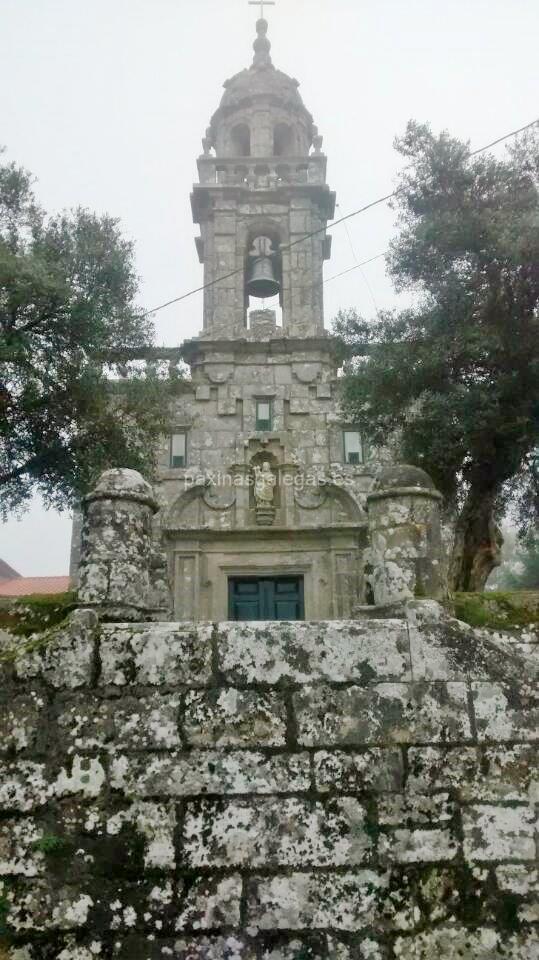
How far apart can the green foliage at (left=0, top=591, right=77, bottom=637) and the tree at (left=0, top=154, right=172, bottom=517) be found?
726cm

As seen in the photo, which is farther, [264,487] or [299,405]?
[299,405]

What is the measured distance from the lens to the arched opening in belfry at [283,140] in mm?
19250

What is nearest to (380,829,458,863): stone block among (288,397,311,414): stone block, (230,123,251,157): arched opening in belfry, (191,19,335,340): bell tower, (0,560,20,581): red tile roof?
(288,397,311,414): stone block

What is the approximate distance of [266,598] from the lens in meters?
14.1

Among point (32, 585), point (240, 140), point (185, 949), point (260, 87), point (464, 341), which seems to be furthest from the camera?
point (32, 585)

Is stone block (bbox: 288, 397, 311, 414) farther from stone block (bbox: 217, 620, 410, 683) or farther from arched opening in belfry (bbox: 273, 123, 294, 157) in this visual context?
stone block (bbox: 217, 620, 410, 683)

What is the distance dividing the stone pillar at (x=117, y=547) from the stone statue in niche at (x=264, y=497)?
966 cm

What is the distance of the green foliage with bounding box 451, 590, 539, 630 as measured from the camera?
161 inches

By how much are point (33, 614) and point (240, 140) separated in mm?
17715

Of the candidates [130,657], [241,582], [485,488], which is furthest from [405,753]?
[241,582]

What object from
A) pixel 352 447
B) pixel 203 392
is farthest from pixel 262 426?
pixel 352 447

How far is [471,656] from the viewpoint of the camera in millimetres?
3822

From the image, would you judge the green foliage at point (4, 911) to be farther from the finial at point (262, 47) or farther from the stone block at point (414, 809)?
the finial at point (262, 47)

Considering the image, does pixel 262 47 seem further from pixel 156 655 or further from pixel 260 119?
pixel 156 655
